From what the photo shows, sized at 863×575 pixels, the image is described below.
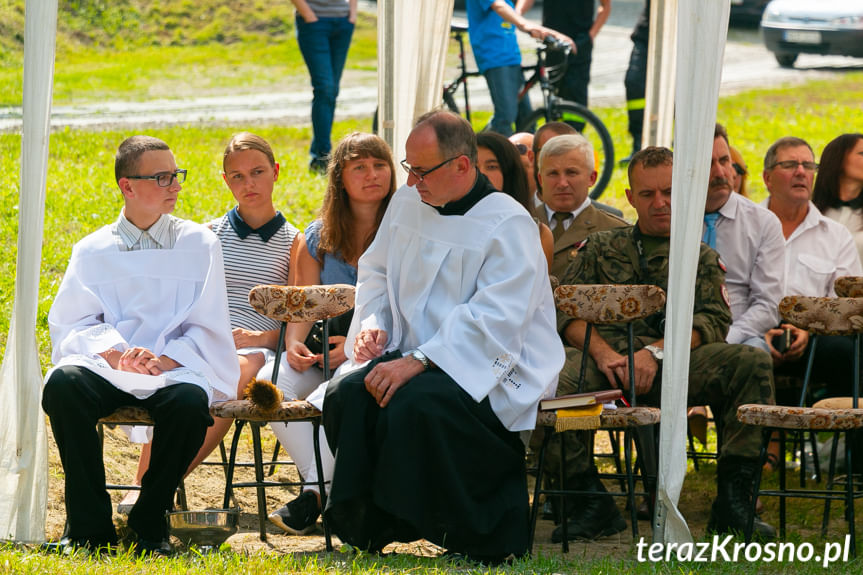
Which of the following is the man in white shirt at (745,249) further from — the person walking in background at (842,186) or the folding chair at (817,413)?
the person walking in background at (842,186)

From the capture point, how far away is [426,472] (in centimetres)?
474

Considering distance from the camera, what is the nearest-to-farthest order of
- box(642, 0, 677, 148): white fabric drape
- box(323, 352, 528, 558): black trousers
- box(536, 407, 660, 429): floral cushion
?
box(323, 352, 528, 558): black trousers → box(536, 407, 660, 429): floral cushion → box(642, 0, 677, 148): white fabric drape

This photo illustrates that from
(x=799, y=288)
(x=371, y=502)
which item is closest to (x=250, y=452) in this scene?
(x=371, y=502)

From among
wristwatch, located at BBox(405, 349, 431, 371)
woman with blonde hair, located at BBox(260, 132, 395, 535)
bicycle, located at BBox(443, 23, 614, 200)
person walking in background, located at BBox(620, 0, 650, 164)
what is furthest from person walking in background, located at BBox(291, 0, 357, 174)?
wristwatch, located at BBox(405, 349, 431, 371)

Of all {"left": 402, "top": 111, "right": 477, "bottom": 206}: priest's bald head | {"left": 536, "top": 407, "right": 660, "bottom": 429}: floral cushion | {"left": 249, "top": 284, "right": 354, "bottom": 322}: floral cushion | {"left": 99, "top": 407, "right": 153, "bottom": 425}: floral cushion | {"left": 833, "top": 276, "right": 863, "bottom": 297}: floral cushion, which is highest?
{"left": 402, "top": 111, "right": 477, "bottom": 206}: priest's bald head

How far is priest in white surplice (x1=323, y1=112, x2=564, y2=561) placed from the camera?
4.73 m

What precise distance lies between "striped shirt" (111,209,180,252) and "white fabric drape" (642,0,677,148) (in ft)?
14.2

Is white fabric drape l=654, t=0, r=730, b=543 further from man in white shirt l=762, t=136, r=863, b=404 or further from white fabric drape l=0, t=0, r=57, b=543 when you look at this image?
white fabric drape l=0, t=0, r=57, b=543

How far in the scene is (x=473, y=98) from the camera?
15992 mm

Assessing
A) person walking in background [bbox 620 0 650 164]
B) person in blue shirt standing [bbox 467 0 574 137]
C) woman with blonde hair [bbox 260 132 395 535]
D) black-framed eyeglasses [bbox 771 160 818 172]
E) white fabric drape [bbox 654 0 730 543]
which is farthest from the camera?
person walking in background [bbox 620 0 650 164]

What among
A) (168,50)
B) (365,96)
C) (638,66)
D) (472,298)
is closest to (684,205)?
(472,298)

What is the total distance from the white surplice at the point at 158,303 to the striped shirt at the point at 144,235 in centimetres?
3

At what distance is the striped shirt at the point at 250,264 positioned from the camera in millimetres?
6051

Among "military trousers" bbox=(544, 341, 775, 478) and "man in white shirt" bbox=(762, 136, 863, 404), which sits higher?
"man in white shirt" bbox=(762, 136, 863, 404)
